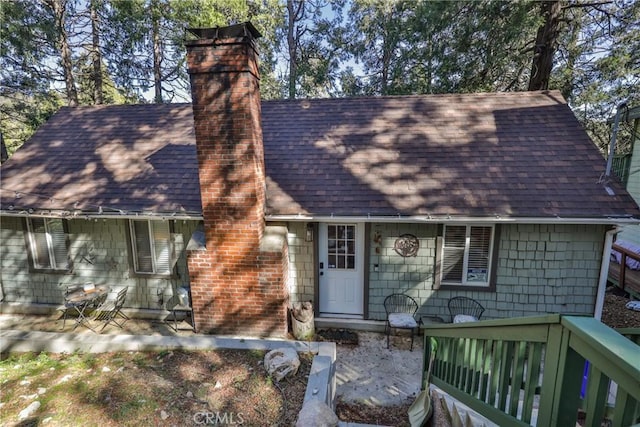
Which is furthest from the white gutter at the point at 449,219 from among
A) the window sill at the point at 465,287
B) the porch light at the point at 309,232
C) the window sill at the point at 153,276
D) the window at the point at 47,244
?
the window at the point at 47,244

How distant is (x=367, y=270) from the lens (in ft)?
20.1

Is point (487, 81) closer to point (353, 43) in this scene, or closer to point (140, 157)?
point (353, 43)

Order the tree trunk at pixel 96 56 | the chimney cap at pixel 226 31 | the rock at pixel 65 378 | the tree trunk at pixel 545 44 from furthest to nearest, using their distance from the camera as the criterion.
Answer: the tree trunk at pixel 96 56, the tree trunk at pixel 545 44, the chimney cap at pixel 226 31, the rock at pixel 65 378

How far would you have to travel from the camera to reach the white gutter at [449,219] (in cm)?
523

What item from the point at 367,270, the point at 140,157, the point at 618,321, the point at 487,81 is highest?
the point at 487,81

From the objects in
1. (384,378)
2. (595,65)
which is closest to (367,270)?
(384,378)

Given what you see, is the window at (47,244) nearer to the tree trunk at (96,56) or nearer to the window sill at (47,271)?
the window sill at (47,271)

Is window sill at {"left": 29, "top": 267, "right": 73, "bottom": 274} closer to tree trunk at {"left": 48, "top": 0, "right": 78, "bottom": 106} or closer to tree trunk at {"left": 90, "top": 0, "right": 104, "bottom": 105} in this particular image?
tree trunk at {"left": 48, "top": 0, "right": 78, "bottom": 106}

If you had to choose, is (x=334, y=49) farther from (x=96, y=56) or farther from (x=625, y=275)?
(x=625, y=275)

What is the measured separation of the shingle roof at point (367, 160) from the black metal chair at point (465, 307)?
1688 mm

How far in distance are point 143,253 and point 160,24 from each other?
12.4 meters

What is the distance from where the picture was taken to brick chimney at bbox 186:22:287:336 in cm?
511

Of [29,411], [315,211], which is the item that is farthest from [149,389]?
[315,211]

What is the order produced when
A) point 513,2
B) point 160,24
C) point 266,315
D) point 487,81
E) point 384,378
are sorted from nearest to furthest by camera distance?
point 384,378 < point 266,315 < point 513,2 < point 487,81 < point 160,24
